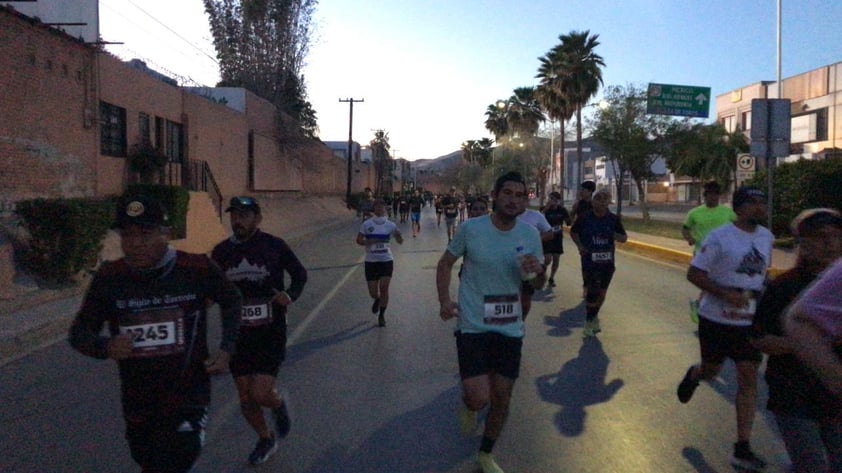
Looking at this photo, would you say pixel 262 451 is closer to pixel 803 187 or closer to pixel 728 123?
pixel 803 187

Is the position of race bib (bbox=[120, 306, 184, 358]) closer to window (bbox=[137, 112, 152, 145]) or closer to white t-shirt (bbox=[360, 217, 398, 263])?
white t-shirt (bbox=[360, 217, 398, 263])

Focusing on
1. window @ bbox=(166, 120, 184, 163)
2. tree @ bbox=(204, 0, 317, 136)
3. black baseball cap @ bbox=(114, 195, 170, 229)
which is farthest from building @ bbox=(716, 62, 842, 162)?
black baseball cap @ bbox=(114, 195, 170, 229)

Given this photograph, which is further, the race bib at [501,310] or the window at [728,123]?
the window at [728,123]

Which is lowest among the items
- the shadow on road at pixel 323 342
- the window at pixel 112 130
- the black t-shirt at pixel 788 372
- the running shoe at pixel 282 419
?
the shadow on road at pixel 323 342

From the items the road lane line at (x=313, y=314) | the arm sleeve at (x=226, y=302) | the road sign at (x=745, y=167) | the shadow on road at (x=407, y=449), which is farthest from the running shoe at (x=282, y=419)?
the road sign at (x=745, y=167)

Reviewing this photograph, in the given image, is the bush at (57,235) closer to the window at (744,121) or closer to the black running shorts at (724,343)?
the black running shorts at (724,343)

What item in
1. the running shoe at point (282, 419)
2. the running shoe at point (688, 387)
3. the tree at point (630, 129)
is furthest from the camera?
the tree at point (630, 129)

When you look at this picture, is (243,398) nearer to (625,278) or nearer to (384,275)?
(384,275)

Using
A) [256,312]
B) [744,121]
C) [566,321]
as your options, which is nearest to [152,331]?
[256,312]

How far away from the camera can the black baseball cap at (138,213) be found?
3344 millimetres

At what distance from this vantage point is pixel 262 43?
45844 mm

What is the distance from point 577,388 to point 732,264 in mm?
2276

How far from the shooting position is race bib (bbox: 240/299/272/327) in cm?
502

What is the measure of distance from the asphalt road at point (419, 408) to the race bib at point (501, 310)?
1011mm
